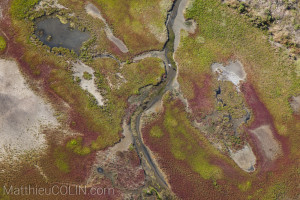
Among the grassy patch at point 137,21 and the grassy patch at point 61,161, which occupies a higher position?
the grassy patch at point 137,21

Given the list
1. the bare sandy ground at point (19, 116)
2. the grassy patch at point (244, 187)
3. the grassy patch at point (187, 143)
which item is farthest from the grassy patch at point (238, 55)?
the bare sandy ground at point (19, 116)

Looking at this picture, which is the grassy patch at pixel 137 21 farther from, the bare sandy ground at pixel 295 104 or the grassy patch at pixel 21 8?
the bare sandy ground at pixel 295 104

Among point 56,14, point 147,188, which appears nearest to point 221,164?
Answer: point 147,188

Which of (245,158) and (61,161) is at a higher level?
(245,158)

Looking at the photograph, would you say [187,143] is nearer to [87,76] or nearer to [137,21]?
[87,76]

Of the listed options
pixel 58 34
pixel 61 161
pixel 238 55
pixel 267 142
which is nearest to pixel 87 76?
pixel 58 34

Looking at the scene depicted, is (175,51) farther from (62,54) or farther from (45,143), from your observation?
(45,143)

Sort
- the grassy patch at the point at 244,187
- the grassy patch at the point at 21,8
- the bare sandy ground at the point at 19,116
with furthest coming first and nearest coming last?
the grassy patch at the point at 21,8 < the grassy patch at the point at 244,187 < the bare sandy ground at the point at 19,116
